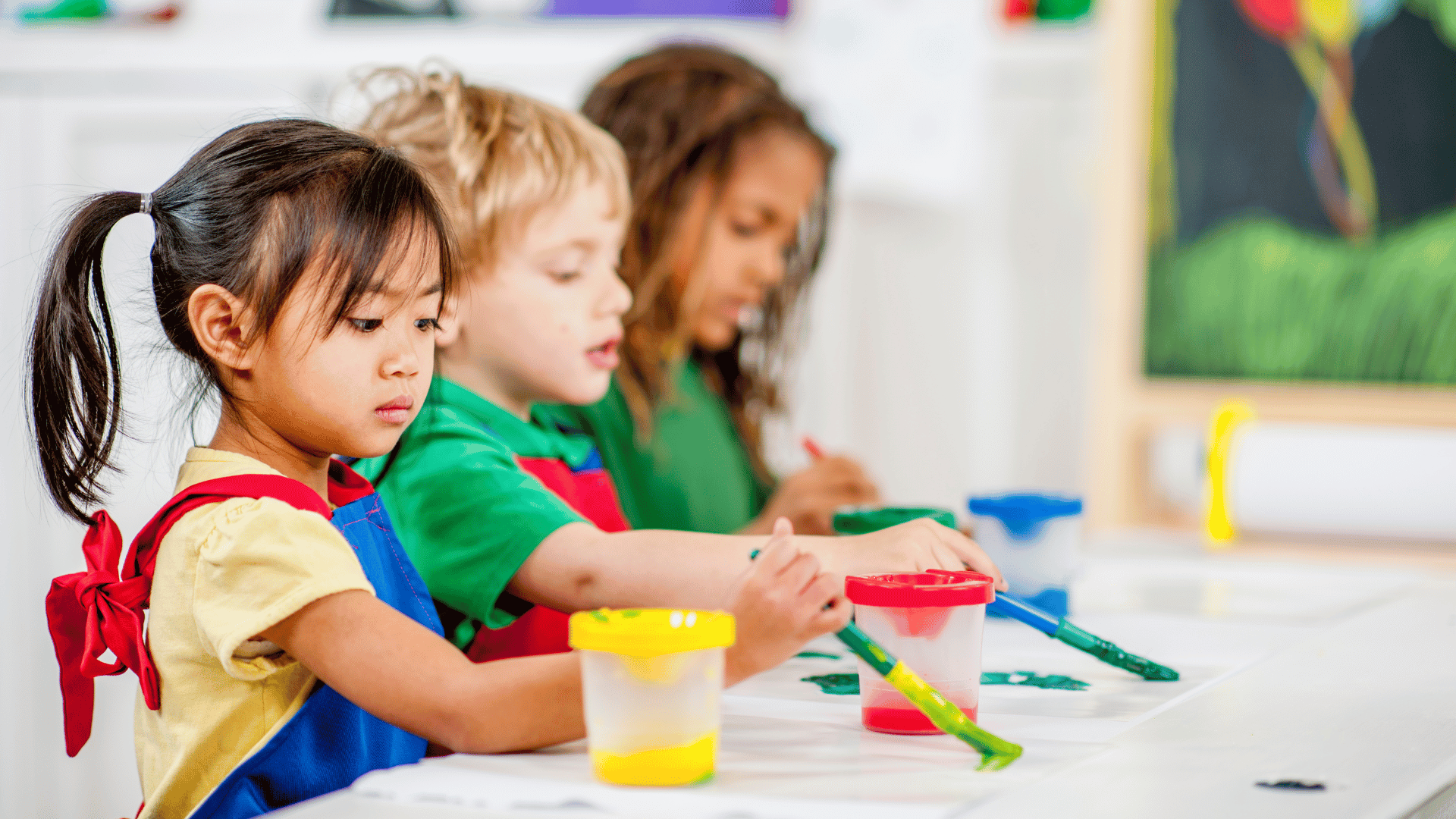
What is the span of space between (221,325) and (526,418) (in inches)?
12.9

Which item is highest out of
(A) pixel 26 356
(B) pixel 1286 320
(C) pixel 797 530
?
(A) pixel 26 356

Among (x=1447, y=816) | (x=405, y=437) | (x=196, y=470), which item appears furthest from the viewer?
(x=405, y=437)

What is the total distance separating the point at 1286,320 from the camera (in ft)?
5.14

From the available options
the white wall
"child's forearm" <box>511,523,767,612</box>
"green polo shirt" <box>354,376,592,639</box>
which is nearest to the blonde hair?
"green polo shirt" <box>354,376,592,639</box>

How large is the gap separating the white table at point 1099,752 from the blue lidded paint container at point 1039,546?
0.11 ft

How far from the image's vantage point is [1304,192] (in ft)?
5.14

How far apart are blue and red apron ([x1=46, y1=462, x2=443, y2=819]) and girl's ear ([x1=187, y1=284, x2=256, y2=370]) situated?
6cm

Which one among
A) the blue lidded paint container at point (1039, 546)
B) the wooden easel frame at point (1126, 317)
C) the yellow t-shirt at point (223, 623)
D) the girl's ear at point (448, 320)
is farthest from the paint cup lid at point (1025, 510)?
the wooden easel frame at point (1126, 317)

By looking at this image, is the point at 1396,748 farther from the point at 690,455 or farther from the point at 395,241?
the point at 690,455

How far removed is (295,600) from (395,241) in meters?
0.19

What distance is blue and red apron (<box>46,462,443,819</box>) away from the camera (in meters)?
0.62

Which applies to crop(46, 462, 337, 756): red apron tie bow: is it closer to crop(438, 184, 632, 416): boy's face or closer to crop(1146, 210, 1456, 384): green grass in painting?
crop(438, 184, 632, 416): boy's face

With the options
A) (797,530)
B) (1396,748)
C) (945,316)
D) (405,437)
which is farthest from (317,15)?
(1396,748)

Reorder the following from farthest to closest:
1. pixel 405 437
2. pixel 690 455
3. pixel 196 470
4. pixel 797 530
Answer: pixel 690 455 → pixel 797 530 → pixel 405 437 → pixel 196 470
